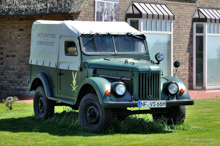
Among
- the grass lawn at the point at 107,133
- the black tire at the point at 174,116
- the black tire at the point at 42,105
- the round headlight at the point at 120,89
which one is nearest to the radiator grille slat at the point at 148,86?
the round headlight at the point at 120,89

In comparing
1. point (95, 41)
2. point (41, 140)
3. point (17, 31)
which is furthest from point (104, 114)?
point (17, 31)

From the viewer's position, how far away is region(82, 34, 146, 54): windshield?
1016 cm

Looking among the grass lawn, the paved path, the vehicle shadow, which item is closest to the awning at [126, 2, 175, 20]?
the paved path

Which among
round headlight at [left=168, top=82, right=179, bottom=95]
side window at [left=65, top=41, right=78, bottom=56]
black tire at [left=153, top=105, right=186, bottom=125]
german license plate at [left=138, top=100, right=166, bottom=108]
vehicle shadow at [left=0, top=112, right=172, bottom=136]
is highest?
side window at [left=65, top=41, right=78, bottom=56]

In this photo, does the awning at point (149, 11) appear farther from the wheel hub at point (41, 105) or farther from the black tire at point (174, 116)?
the black tire at point (174, 116)

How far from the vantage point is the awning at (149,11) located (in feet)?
60.4

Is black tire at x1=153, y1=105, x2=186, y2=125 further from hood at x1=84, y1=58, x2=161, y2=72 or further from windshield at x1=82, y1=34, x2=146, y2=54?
windshield at x1=82, y1=34, x2=146, y2=54

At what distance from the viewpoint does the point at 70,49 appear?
1041 cm

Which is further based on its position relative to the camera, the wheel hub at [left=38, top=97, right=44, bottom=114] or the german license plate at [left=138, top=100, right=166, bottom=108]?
the wheel hub at [left=38, top=97, right=44, bottom=114]

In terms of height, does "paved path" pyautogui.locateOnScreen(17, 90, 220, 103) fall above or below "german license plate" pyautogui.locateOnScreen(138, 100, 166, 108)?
below

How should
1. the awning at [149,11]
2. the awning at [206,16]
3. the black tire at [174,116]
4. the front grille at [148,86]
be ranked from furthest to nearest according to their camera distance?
the awning at [206,16] < the awning at [149,11] < the black tire at [174,116] < the front grille at [148,86]

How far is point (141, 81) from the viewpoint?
9.02 metres

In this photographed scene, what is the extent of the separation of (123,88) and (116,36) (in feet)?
6.63

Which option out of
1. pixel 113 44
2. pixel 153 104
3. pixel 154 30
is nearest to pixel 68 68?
pixel 113 44
